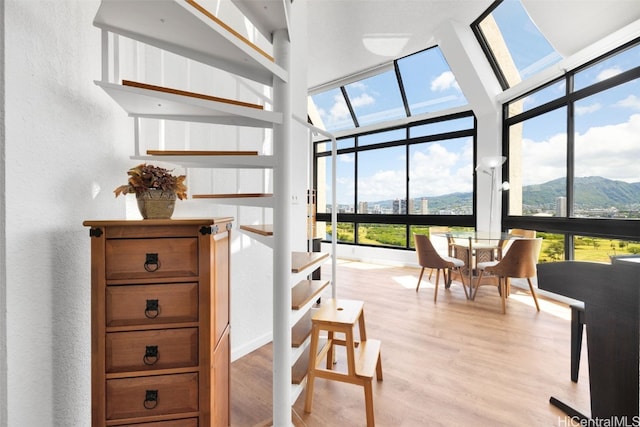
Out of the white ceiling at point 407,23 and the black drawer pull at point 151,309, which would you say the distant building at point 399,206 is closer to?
the white ceiling at point 407,23

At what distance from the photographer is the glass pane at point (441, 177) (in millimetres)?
5516

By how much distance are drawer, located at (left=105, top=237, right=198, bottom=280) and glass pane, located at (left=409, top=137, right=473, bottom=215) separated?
5.38 metres

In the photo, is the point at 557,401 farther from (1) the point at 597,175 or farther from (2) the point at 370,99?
(2) the point at 370,99

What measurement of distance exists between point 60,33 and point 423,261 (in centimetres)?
401

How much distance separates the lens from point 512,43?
4387 mm

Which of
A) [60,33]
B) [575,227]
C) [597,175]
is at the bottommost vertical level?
[575,227]

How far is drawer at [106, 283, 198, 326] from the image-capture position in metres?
1.17

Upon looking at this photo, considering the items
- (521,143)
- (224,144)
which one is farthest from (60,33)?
(521,143)

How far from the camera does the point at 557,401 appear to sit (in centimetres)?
180

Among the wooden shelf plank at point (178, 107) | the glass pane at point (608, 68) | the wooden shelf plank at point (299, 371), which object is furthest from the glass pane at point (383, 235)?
the wooden shelf plank at point (178, 107)

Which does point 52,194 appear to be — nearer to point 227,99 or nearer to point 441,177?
point 227,99

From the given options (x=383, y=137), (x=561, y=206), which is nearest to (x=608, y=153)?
(x=561, y=206)

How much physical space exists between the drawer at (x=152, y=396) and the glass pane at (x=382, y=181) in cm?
563

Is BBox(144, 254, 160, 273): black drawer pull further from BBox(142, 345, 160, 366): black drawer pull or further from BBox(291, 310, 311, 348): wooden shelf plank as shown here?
BBox(291, 310, 311, 348): wooden shelf plank
